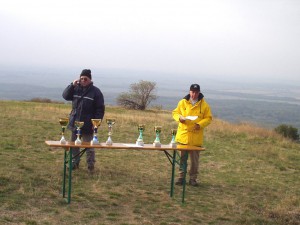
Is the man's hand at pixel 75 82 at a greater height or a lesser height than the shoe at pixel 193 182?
greater

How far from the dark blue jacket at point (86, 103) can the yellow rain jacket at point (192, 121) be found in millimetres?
1438

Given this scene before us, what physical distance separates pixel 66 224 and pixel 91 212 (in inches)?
24.4

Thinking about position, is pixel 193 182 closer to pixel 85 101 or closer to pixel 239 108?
pixel 85 101

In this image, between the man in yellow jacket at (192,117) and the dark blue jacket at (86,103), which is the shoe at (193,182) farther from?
the dark blue jacket at (86,103)

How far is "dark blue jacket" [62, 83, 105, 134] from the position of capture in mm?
7961

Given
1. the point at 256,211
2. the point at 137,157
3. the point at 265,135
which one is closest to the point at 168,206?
the point at 256,211

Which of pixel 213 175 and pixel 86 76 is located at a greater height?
pixel 86 76

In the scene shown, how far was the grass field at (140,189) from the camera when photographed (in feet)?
19.1

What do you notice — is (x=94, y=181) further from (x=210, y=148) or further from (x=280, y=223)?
(x=210, y=148)

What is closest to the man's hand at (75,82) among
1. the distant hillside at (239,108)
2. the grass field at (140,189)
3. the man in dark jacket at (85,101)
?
the man in dark jacket at (85,101)

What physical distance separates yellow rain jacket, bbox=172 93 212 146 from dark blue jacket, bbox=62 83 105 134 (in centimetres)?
144

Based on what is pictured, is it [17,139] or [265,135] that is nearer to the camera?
[17,139]

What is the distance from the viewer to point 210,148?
1320cm

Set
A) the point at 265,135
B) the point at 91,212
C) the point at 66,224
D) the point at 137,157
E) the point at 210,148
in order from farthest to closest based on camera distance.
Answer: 1. the point at 265,135
2. the point at 210,148
3. the point at 137,157
4. the point at 91,212
5. the point at 66,224
